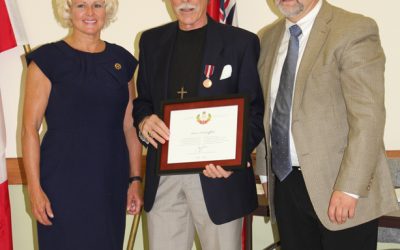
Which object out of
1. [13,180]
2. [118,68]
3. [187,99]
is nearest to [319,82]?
[187,99]

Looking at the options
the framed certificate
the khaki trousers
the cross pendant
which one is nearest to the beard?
the framed certificate

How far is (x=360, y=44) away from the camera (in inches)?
74.5

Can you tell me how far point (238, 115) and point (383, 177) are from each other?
0.65 metres

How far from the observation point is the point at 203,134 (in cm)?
210

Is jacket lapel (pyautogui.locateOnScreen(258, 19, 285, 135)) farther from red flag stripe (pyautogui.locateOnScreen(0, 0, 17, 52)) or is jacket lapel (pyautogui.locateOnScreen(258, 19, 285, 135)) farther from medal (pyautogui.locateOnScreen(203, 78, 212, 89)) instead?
red flag stripe (pyautogui.locateOnScreen(0, 0, 17, 52))

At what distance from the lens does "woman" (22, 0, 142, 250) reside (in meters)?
2.33

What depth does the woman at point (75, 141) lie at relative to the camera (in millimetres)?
2330

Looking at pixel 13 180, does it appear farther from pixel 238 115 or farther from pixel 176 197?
pixel 238 115

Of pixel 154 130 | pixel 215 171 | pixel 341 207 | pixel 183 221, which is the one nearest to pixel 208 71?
pixel 154 130

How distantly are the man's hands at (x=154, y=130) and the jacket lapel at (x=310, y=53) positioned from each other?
0.56 m

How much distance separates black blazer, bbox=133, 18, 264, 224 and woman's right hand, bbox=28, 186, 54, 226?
1.53ft

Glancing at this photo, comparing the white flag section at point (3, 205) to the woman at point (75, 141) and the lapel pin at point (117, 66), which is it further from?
the lapel pin at point (117, 66)

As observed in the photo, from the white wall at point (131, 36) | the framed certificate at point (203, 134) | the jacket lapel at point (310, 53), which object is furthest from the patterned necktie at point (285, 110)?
the white wall at point (131, 36)

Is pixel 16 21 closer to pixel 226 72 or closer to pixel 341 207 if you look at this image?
pixel 226 72
